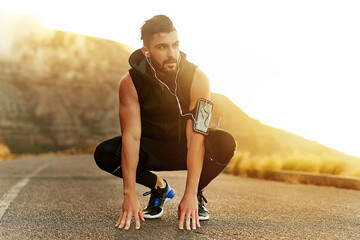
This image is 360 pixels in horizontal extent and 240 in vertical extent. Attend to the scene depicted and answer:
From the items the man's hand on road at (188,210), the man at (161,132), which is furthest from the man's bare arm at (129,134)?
the man's hand on road at (188,210)

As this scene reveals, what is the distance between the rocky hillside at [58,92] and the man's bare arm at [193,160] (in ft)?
335

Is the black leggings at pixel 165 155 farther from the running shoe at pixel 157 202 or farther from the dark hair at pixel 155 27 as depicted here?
the dark hair at pixel 155 27

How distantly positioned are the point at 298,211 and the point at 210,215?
0.96 m

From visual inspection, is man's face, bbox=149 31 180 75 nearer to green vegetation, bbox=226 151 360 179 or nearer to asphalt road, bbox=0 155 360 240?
asphalt road, bbox=0 155 360 240

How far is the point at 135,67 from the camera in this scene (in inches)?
141

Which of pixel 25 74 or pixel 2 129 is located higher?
pixel 25 74

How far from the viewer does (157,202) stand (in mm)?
3891

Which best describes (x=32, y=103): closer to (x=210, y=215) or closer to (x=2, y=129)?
(x=2, y=129)

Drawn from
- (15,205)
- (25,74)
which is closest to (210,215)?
(15,205)

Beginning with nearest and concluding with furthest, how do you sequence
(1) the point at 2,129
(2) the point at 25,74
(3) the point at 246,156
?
(3) the point at 246,156, (1) the point at 2,129, (2) the point at 25,74

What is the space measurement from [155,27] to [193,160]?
107 cm

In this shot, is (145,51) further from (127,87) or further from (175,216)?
(175,216)

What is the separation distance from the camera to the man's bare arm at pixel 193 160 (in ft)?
10.6

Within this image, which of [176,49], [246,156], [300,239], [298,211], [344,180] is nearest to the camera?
[300,239]
